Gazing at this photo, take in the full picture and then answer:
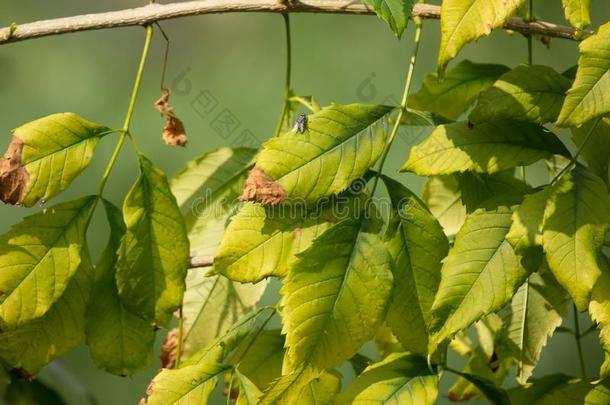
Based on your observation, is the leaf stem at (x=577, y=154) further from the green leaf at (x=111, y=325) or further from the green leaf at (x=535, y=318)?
the green leaf at (x=111, y=325)

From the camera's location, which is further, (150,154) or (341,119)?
(150,154)

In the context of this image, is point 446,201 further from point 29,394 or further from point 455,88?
point 29,394

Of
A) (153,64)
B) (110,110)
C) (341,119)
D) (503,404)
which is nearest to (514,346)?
(503,404)

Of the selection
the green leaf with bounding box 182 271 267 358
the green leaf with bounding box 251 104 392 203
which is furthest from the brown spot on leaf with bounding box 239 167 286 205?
the green leaf with bounding box 182 271 267 358

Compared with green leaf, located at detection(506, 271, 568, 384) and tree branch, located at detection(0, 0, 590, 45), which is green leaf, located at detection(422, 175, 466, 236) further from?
tree branch, located at detection(0, 0, 590, 45)

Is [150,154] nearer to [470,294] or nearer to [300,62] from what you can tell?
[300,62]
